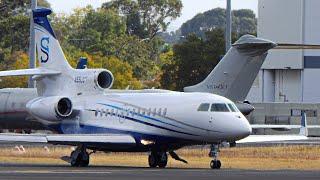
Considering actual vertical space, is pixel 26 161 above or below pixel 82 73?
below

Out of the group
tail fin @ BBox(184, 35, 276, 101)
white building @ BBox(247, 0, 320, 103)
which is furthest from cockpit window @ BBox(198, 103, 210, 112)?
white building @ BBox(247, 0, 320, 103)

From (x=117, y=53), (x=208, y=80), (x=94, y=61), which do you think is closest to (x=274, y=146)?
(x=208, y=80)

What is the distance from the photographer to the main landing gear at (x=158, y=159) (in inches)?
1790

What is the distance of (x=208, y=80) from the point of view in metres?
51.2

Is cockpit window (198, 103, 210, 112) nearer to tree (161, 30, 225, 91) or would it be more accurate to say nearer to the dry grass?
the dry grass

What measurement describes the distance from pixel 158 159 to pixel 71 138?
3407 mm

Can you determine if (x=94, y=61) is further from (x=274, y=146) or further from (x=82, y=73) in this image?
(x=82, y=73)

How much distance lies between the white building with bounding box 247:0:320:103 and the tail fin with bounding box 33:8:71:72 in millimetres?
50562

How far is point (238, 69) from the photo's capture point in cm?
5050

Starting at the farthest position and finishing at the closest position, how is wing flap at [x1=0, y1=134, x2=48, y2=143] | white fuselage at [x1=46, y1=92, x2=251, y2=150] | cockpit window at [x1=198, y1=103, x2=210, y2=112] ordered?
cockpit window at [x1=198, y1=103, x2=210, y2=112]
wing flap at [x1=0, y1=134, x2=48, y2=143]
white fuselage at [x1=46, y1=92, x2=251, y2=150]

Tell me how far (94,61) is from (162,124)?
253ft

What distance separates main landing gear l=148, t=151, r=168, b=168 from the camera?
149ft

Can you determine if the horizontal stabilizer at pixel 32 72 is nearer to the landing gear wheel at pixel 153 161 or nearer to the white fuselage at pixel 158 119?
the white fuselage at pixel 158 119

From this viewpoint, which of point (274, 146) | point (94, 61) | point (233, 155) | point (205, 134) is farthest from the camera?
point (94, 61)
